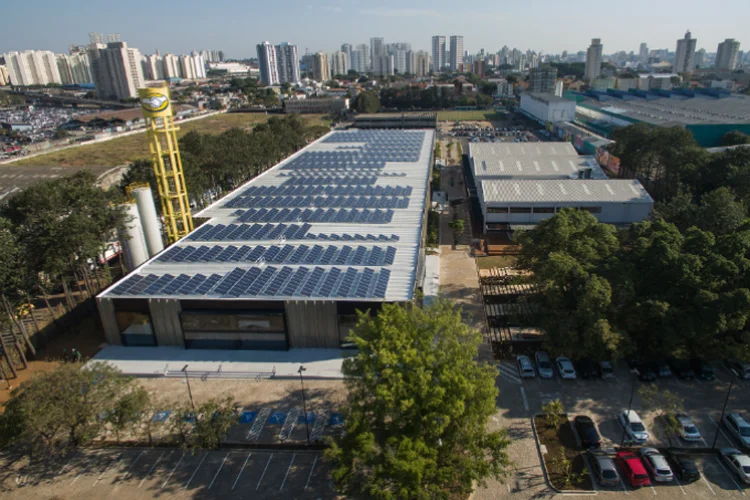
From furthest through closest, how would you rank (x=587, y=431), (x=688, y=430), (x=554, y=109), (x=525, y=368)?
(x=554, y=109) < (x=525, y=368) < (x=587, y=431) < (x=688, y=430)

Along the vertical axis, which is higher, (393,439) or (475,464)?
(393,439)

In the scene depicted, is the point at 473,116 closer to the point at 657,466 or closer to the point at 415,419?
the point at 657,466

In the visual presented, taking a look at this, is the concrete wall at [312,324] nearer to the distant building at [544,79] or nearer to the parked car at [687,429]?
the parked car at [687,429]

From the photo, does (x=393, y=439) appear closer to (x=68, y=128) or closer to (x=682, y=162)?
(x=682, y=162)

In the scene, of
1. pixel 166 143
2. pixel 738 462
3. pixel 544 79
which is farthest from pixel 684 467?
pixel 544 79

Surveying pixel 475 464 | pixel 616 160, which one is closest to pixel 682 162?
pixel 616 160
